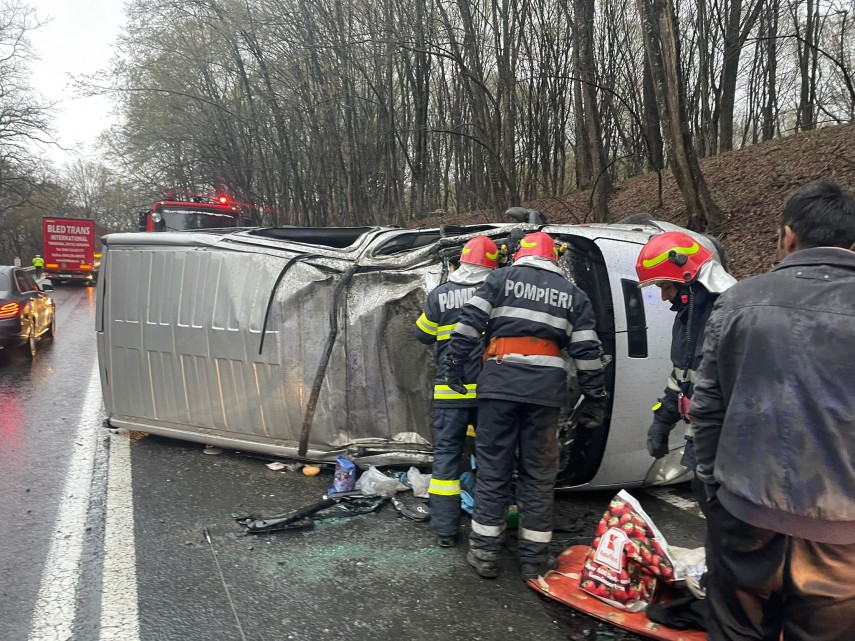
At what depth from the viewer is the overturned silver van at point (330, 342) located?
12.8ft

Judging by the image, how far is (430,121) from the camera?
76.4 ft

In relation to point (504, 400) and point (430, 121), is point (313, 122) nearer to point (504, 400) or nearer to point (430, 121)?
point (430, 121)

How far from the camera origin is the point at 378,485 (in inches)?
165

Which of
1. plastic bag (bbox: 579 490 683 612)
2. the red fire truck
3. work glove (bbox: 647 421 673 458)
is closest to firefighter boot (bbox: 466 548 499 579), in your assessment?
plastic bag (bbox: 579 490 683 612)

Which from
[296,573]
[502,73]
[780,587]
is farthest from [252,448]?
[502,73]

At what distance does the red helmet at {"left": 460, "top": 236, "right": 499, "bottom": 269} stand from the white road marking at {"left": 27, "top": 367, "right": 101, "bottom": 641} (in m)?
2.74

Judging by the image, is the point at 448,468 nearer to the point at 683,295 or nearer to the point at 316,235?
the point at 683,295

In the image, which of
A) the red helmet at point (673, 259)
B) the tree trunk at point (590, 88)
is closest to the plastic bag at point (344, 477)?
the red helmet at point (673, 259)

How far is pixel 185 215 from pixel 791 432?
1822 cm

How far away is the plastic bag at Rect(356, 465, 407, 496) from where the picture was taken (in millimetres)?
4180

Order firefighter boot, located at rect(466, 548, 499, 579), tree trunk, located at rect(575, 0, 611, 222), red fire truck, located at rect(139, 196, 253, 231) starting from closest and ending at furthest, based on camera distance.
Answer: firefighter boot, located at rect(466, 548, 499, 579) → tree trunk, located at rect(575, 0, 611, 222) → red fire truck, located at rect(139, 196, 253, 231)

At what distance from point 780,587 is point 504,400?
5.14 feet

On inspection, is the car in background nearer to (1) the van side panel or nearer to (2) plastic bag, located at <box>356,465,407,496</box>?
(1) the van side panel

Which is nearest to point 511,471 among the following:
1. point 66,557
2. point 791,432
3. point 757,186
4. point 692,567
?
point 692,567
